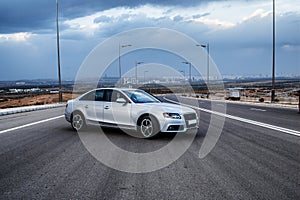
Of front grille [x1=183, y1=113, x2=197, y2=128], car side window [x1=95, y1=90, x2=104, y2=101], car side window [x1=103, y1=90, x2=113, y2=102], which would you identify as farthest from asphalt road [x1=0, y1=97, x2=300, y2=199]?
car side window [x1=95, y1=90, x2=104, y2=101]

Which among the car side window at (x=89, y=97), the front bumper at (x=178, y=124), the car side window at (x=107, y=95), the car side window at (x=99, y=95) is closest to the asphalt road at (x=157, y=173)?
the front bumper at (x=178, y=124)

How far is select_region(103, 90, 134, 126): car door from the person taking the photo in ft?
32.6

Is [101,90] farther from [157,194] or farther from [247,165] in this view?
[157,194]

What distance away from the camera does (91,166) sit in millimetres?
6258

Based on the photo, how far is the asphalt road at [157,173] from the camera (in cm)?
465

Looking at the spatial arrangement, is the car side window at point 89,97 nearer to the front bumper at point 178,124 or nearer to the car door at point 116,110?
the car door at point 116,110

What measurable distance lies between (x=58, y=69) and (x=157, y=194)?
30825 millimetres

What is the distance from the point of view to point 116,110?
1018 cm

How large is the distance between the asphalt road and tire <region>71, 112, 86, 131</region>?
83.6 inches

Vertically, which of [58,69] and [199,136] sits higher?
[58,69]

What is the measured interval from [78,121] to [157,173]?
242 inches

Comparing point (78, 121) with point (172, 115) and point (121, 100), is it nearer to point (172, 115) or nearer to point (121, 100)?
point (121, 100)

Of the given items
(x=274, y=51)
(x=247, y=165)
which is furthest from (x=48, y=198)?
(x=274, y=51)

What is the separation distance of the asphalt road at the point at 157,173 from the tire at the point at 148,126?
397mm
